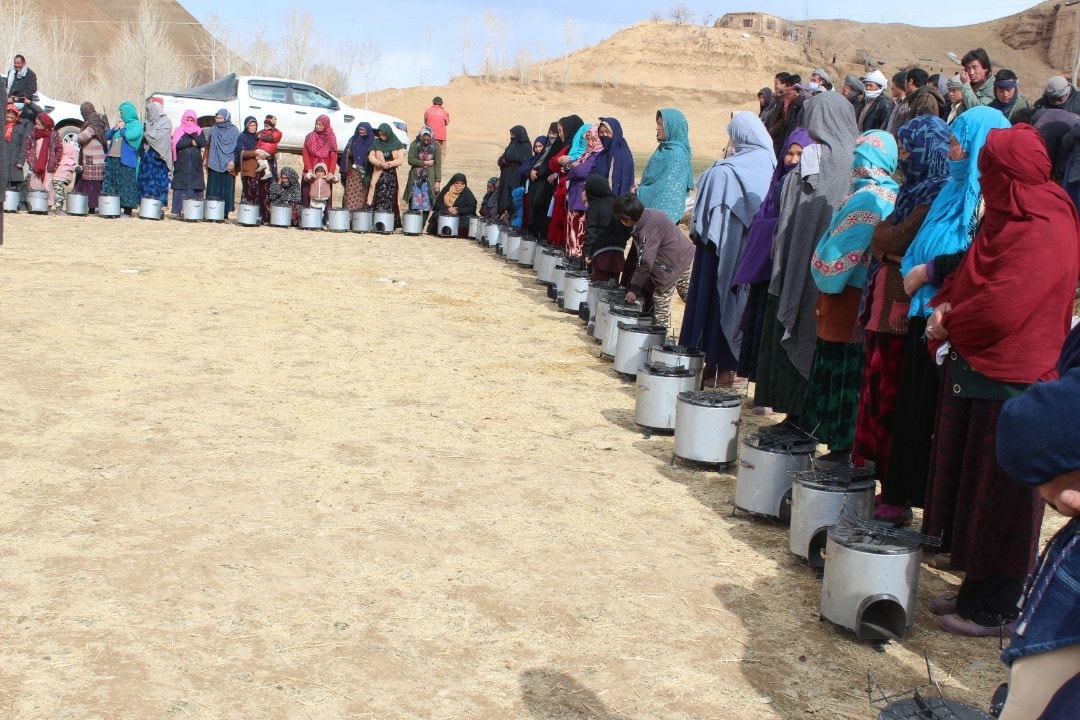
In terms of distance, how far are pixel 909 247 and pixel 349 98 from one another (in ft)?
174

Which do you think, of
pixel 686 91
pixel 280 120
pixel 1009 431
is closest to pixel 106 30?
pixel 686 91

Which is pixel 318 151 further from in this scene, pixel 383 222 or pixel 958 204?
pixel 958 204

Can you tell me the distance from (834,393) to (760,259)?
126 centimetres

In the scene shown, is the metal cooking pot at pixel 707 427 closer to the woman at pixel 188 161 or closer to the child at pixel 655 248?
the child at pixel 655 248

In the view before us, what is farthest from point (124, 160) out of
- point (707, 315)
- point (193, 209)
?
point (707, 315)

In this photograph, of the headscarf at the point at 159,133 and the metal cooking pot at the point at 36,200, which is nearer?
the metal cooking pot at the point at 36,200

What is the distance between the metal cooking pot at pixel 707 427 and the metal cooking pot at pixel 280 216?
11.8 meters

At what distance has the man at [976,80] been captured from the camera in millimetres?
9906

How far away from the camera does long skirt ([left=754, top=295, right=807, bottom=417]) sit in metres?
6.17

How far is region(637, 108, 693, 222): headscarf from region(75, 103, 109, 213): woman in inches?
396

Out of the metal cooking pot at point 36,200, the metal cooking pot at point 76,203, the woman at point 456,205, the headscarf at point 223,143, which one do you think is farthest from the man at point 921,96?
the metal cooking pot at point 36,200

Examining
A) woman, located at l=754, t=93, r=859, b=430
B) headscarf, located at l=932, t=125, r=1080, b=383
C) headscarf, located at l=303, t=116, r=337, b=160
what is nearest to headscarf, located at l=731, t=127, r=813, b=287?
woman, located at l=754, t=93, r=859, b=430

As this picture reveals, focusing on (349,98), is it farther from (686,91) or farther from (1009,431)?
(1009,431)

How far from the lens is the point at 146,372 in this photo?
745 cm
